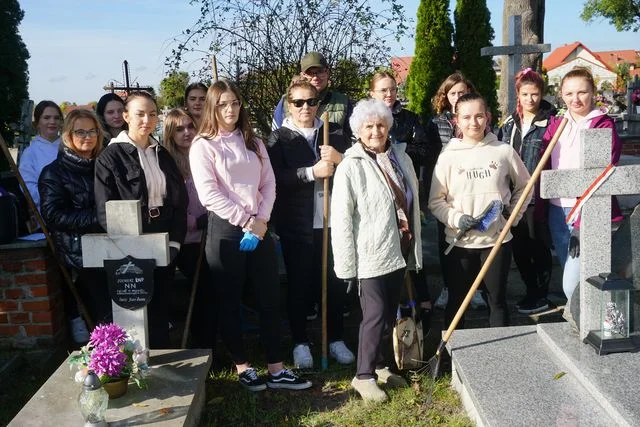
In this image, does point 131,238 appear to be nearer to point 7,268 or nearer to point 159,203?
point 159,203

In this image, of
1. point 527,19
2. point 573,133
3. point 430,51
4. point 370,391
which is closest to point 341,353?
point 370,391

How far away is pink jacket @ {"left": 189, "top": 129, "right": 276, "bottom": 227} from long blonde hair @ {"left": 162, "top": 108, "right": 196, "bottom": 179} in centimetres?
55

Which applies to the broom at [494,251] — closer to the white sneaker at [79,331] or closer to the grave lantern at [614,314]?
the grave lantern at [614,314]

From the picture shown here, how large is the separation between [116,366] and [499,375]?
1954 mm

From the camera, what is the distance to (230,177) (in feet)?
12.0

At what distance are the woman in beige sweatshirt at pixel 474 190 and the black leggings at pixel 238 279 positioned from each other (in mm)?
1099

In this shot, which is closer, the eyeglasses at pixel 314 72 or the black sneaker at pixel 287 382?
the black sneaker at pixel 287 382

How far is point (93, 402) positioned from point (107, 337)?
1.21 feet

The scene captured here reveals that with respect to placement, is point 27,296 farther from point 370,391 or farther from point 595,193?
point 595,193

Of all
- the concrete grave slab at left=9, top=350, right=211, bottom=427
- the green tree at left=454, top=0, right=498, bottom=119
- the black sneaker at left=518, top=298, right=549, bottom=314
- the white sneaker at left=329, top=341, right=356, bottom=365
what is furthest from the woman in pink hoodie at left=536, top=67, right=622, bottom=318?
the green tree at left=454, top=0, right=498, bottom=119

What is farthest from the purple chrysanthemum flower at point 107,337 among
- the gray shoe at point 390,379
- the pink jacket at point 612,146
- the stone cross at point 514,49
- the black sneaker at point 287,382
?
the stone cross at point 514,49

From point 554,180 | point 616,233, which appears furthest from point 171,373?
point 616,233

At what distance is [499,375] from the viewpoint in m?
3.35

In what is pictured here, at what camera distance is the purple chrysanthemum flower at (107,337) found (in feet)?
10.2
